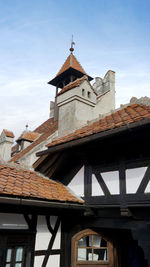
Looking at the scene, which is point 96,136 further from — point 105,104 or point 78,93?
point 105,104

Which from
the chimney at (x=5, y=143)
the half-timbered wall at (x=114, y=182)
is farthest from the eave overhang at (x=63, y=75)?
Result: the half-timbered wall at (x=114, y=182)

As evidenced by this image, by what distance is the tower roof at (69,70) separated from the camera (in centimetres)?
1775

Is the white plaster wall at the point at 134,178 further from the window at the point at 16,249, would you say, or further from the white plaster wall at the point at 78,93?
the white plaster wall at the point at 78,93

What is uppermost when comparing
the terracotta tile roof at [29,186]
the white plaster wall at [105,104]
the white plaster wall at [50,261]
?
the white plaster wall at [105,104]

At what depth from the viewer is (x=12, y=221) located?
520 centimetres

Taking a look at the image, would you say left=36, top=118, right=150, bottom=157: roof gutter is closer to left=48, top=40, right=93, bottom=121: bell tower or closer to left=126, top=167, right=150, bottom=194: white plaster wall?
left=126, top=167, right=150, bottom=194: white plaster wall

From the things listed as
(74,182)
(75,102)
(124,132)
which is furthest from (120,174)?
(75,102)

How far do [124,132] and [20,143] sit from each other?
14945mm

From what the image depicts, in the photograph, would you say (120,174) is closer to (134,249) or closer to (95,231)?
(95,231)

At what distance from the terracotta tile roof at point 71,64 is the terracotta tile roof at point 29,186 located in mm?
12766

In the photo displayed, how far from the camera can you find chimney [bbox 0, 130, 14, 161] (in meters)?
16.0

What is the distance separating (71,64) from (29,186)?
1447cm

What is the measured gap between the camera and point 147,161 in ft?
15.8

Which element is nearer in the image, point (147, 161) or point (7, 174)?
point (147, 161)
